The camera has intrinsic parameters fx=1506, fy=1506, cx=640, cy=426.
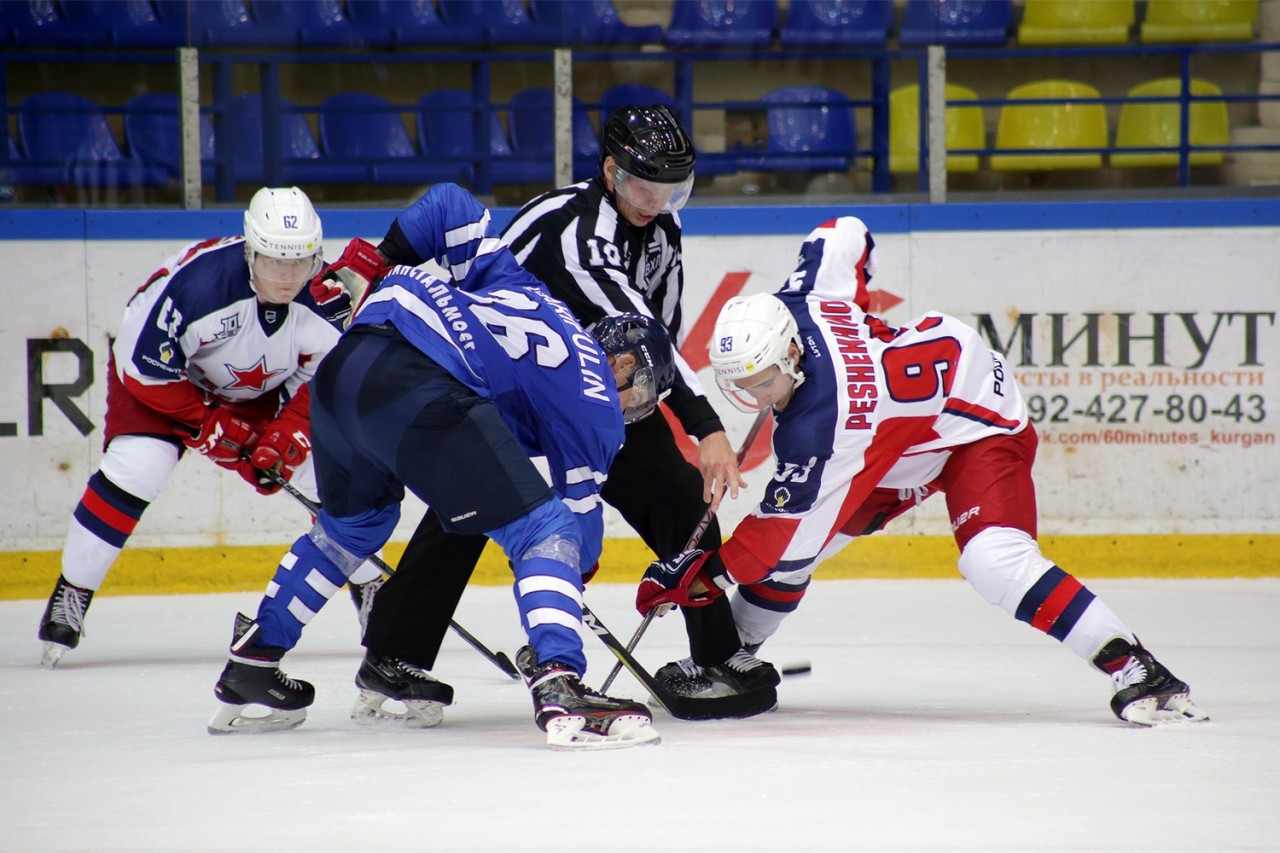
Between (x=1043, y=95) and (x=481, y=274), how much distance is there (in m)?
3.77

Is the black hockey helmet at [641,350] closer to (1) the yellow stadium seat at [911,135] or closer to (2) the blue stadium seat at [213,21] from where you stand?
(1) the yellow stadium seat at [911,135]

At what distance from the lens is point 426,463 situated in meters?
2.54

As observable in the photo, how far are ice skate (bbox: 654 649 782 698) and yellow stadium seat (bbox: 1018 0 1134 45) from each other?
3.81 m

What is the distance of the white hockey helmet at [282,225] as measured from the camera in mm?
3422

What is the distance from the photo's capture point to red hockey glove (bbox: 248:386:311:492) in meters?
3.67

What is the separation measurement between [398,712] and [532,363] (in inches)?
33.2

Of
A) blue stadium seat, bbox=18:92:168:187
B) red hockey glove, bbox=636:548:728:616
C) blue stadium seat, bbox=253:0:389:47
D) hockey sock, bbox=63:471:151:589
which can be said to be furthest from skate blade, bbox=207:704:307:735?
blue stadium seat, bbox=253:0:389:47

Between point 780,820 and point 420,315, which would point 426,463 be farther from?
point 780,820

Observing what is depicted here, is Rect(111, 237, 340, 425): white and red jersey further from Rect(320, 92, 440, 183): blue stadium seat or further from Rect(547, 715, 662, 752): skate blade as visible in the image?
Rect(320, 92, 440, 183): blue stadium seat

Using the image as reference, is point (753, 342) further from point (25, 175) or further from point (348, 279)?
point (25, 175)

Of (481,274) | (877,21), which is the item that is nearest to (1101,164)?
(877,21)

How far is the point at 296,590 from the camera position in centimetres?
274

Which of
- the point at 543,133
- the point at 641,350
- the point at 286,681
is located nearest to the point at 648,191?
the point at 641,350

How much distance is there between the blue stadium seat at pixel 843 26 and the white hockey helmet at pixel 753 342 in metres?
3.04
